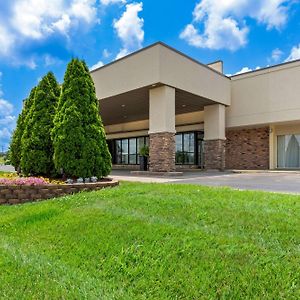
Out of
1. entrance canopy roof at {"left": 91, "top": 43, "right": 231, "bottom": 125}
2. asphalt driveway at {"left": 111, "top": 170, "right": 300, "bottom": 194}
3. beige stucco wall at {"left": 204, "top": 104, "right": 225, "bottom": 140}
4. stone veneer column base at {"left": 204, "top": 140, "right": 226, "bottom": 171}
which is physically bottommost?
asphalt driveway at {"left": 111, "top": 170, "right": 300, "bottom": 194}

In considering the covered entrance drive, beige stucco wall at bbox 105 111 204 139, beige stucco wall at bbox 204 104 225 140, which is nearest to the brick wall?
the covered entrance drive

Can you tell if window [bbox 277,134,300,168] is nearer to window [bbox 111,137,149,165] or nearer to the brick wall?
the brick wall

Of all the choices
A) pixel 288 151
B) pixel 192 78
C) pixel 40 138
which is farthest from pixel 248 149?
pixel 40 138

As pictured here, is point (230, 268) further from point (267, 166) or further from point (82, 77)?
point (267, 166)

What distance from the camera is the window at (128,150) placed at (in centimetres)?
2623

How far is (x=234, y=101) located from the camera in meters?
19.7

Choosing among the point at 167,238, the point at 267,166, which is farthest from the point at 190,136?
the point at 167,238

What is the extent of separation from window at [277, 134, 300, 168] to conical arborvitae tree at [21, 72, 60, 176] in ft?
50.9

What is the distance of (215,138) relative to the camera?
18.4 m

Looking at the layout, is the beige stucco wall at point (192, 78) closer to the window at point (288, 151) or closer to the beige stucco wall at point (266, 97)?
the beige stucco wall at point (266, 97)

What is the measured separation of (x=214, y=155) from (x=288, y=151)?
18.0 feet

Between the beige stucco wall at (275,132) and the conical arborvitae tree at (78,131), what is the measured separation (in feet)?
46.2

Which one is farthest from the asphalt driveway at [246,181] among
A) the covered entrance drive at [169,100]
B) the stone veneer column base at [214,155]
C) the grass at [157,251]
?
the stone veneer column base at [214,155]

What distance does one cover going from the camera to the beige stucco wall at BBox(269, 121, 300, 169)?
62.5 feet
